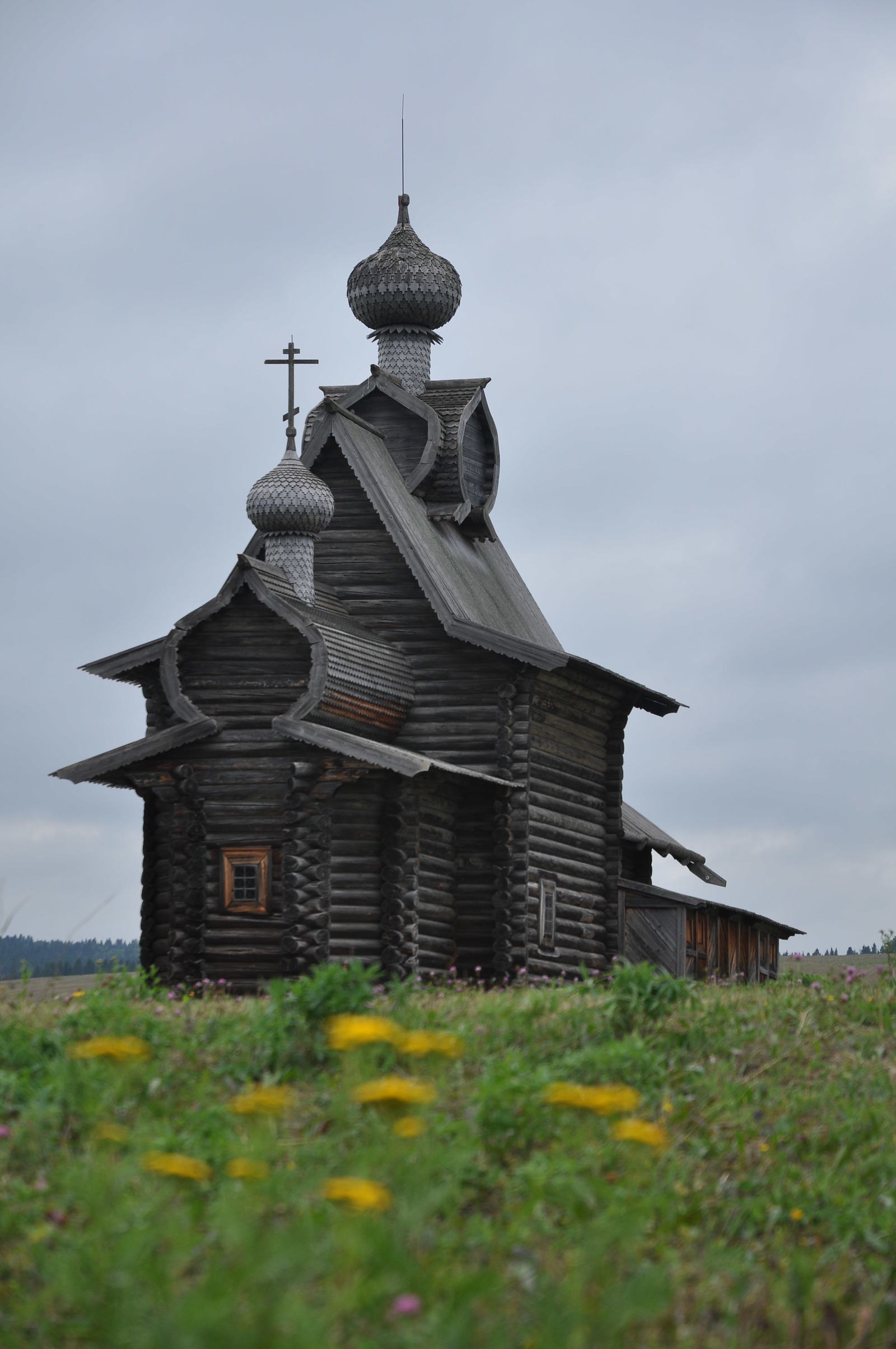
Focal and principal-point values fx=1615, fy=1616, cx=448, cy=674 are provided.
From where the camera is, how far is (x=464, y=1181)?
806 cm

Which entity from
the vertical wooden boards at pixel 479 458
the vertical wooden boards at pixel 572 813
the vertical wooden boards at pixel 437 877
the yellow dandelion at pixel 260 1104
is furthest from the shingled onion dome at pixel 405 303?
the yellow dandelion at pixel 260 1104

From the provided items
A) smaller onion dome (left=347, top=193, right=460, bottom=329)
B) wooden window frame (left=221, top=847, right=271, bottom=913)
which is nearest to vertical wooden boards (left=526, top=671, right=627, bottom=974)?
wooden window frame (left=221, top=847, right=271, bottom=913)

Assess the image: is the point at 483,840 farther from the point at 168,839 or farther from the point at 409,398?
the point at 409,398

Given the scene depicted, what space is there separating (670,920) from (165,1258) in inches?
854

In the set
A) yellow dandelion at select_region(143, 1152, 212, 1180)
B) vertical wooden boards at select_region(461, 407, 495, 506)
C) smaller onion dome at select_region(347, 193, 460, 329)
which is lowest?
yellow dandelion at select_region(143, 1152, 212, 1180)

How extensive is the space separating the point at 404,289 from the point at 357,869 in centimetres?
1148

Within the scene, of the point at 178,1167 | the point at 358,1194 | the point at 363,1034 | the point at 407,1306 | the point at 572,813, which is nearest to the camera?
the point at 407,1306

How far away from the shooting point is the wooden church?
20.5 metres

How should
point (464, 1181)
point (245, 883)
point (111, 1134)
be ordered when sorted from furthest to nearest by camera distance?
point (245, 883), point (464, 1181), point (111, 1134)

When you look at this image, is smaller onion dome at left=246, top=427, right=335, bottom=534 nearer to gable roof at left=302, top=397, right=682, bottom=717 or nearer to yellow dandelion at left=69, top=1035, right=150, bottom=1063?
gable roof at left=302, top=397, right=682, bottom=717

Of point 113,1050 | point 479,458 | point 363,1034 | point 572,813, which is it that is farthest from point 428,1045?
point 479,458

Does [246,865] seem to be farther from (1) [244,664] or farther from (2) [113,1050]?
(2) [113,1050]

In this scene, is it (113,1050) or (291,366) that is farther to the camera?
(291,366)

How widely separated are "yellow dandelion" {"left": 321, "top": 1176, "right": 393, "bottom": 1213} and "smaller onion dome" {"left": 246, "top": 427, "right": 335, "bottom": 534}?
57.9 ft
